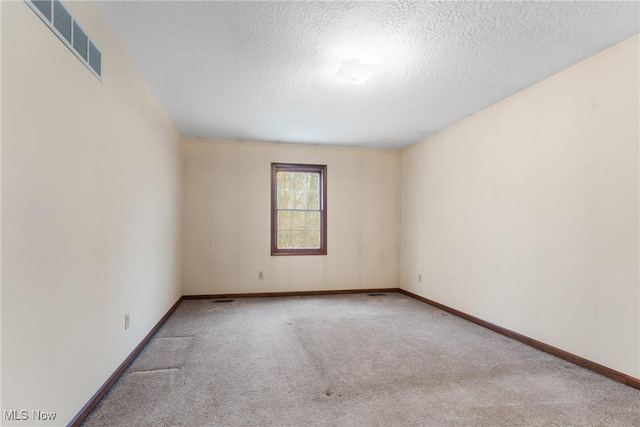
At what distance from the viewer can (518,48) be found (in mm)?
2506

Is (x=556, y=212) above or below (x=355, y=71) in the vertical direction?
below

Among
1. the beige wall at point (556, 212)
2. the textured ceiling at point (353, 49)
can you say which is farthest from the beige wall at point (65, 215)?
the beige wall at point (556, 212)

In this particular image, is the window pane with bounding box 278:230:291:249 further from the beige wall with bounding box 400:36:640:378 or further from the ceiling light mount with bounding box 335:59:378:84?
the ceiling light mount with bounding box 335:59:378:84

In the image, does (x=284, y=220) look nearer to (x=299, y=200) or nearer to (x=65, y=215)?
(x=299, y=200)

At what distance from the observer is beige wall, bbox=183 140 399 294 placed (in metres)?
5.14

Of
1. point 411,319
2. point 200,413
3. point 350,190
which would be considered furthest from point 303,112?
point 200,413

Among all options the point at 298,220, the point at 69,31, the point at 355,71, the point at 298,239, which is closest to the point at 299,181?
the point at 298,220

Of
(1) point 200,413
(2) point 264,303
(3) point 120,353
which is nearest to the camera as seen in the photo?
(1) point 200,413

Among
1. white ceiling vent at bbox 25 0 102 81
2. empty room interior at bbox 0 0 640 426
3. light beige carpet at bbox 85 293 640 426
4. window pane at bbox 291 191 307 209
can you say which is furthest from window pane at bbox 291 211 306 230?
white ceiling vent at bbox 25 0 102 81

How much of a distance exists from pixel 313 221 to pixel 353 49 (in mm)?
3381

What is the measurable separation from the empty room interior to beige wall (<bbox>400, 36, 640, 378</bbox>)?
2 cm

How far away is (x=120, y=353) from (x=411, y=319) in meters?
3.00

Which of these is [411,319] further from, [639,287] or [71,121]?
[71,121]

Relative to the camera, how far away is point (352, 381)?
2334 millimetres
